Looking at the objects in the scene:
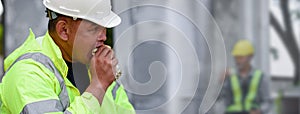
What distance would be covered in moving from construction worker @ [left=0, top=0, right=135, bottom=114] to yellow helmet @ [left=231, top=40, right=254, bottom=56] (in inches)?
287

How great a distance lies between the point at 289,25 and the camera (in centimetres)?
1494

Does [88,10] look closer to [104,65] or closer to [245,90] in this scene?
[104,65]

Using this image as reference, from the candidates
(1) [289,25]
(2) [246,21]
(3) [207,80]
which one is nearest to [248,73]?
(2) [246,21]

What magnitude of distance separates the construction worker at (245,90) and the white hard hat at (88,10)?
265 inches

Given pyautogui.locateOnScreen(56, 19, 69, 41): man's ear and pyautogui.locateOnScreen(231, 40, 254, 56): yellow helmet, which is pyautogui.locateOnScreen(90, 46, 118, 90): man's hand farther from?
pyautogui.locateOnScreen(231, 40, 254, 56): yellow helmet

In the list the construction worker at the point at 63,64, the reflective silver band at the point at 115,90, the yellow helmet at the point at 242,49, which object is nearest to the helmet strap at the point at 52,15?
the construction worker at the point at 63,64

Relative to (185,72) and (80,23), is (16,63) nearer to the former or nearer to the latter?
(80,23)

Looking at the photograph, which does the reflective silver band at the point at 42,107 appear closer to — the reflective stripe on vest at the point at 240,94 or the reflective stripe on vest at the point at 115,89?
the reflective stripe on vest at the point at 115,89

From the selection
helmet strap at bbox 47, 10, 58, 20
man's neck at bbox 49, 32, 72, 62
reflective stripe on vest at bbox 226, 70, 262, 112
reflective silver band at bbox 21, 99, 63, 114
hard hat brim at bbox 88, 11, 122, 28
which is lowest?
reflective stripe on vest at bbox 226, 70, 262, 112

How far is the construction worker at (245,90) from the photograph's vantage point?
10.1 m

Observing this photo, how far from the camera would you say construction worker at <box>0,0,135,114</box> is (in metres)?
3.30

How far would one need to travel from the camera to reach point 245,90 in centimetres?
1016

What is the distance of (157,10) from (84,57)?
0.33 metres

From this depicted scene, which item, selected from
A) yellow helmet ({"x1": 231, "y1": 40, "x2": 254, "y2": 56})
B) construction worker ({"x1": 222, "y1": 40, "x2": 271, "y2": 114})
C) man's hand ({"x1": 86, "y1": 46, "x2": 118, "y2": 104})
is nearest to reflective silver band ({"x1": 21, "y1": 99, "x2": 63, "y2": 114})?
man's hand ({"x1": 86, "y1": 46, "x2": 118, "y2": 104})
